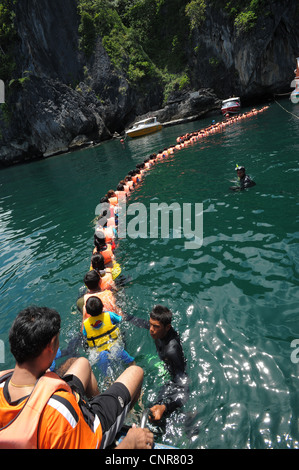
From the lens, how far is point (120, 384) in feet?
10.6

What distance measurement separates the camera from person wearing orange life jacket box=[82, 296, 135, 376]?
4.53 m

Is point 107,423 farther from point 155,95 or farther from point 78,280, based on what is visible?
point 155,95

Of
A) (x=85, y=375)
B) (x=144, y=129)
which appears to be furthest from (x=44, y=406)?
(x=144, y=129)

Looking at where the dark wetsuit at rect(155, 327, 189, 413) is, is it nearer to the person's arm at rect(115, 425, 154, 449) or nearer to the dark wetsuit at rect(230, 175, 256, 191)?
the person's arm at rect(115, 425, 154, 449)

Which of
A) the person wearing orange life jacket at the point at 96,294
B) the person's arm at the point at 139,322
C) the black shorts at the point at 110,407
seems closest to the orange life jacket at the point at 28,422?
the black shorts at the point at 110,407

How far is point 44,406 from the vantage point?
1.89 m

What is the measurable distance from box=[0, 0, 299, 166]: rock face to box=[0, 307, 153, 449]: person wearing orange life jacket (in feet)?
163

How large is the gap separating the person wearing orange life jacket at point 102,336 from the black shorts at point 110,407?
1.34 m

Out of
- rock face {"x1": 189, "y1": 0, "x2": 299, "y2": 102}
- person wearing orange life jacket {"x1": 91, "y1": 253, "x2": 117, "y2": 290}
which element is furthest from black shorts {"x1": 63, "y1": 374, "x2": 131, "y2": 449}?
rock face {"x1": 189, "y1": 0, "x2": 299, "y2": 102}

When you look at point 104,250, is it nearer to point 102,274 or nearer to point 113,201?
point 102,274

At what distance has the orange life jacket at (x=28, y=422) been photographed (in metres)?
1.77
